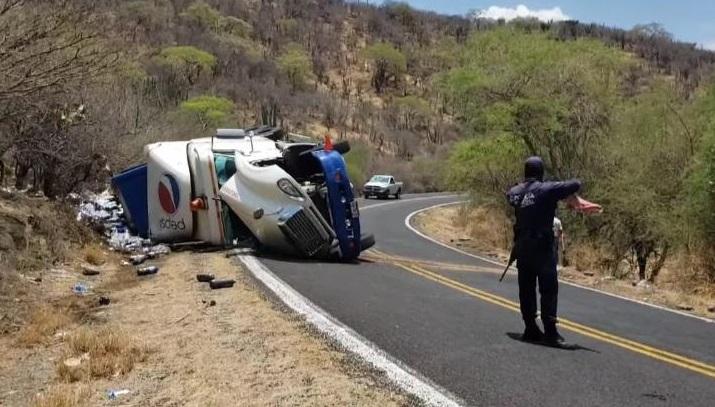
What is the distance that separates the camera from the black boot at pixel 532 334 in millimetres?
7777

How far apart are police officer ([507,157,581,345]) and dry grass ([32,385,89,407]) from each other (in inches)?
167

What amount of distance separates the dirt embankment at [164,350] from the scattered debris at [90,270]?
2.82 ft

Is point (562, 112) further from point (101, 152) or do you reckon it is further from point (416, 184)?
point (416, 184)

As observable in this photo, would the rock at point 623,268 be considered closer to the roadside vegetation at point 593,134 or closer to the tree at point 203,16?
the roadside vegetation at point 593,134

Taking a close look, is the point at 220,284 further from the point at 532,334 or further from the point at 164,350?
the point at 532,334

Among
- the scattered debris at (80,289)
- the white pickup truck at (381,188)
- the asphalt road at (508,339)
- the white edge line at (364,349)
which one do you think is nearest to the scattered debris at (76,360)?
the white edge line at (364,349)

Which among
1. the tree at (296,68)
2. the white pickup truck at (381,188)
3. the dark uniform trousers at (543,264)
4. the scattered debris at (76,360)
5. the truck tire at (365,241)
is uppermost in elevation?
the tree at (296,68)

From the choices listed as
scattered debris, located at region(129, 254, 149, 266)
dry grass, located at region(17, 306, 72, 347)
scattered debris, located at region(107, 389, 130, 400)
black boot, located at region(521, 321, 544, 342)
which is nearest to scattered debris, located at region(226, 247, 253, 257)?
scattered debris, located at region(129, 254, 149, 266)

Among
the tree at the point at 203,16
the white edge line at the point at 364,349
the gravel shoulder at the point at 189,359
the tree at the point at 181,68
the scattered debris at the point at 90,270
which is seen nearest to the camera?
the white edge line at the point at 364,349

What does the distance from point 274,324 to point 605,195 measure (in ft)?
55.4

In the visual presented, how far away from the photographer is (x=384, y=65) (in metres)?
121

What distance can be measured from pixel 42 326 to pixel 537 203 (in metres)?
5.76

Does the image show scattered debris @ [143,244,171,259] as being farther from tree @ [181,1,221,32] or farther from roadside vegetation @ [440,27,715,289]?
tree @ [181,1,221,32]

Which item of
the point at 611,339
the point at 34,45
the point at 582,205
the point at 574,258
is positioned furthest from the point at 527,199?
the point at 574,258
